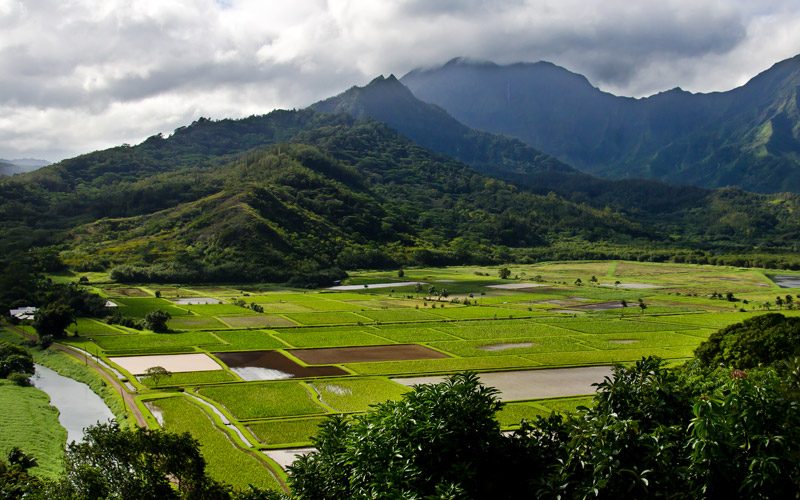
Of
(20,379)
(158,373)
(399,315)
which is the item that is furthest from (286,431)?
(399,315)

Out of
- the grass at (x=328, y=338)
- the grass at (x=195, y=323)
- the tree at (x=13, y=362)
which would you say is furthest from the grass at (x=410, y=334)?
the tree at (x=13, y=362)

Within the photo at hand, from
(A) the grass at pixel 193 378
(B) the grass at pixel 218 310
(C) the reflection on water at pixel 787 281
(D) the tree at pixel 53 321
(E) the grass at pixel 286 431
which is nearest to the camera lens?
(E) the grass at pixel 286 431

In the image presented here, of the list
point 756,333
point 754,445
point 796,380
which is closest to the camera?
point 754,445

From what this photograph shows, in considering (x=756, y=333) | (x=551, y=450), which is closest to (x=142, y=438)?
(x=551, y=450)

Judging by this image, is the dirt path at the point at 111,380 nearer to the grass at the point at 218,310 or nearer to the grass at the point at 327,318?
the grass at the point at 218,310

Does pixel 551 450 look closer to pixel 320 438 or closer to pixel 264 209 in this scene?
pixel 320 438
